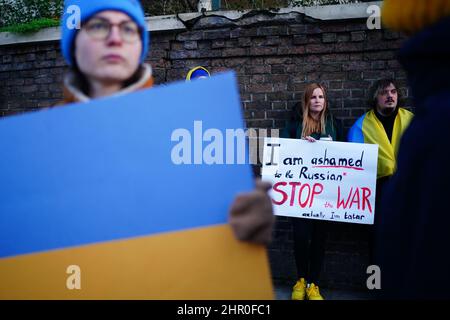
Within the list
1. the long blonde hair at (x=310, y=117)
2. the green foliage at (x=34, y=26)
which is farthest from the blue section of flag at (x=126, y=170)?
the green foliage at (x=34, y=26)

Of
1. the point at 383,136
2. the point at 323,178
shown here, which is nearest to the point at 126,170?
the point at 323,178

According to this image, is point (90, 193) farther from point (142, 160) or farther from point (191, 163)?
point (191, 163)

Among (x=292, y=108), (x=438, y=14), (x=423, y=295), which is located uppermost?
(x=292, y=108)

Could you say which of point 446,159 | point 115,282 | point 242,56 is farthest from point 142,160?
point 242,56

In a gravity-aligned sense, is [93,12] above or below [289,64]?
below

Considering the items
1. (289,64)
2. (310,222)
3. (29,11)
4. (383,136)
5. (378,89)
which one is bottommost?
(310,222)

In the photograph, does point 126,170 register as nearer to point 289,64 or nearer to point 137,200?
point 137,200

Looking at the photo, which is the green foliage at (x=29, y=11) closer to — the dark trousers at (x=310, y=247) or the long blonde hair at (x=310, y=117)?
the long blonde hair at (x=310, y=117)

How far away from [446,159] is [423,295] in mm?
349

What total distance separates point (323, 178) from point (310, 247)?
1.87ft

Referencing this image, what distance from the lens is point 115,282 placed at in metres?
1.15

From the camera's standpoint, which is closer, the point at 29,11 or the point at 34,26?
the point at 34,26

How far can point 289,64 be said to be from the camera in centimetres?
385

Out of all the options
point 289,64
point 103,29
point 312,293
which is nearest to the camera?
point 103,29
